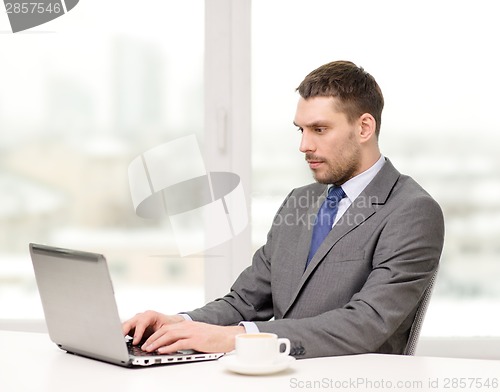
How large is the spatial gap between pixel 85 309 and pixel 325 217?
0.85m

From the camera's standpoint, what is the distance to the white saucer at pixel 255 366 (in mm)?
1688

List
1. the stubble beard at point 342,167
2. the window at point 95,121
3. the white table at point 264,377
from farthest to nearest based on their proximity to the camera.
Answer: the window at point 95,121, the stubble beard at point 342,167, the white table at point 264,377

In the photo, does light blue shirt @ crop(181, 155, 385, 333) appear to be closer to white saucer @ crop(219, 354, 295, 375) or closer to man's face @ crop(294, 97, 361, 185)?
man's face @ crop(294, 97, 361, 185)

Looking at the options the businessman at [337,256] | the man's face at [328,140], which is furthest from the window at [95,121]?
the man's face at [328,140]

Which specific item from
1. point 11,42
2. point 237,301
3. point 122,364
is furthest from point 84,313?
→ point 11,42

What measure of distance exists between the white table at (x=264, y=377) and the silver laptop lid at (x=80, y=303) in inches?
1.6

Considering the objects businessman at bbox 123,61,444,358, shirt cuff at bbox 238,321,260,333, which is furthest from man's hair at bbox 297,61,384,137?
shirt cuff at bbox 238,321,260,333

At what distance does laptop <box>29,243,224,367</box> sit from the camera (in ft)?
5.71

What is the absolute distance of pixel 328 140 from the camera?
239cm

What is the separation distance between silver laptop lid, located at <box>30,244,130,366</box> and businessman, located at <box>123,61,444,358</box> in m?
0.12

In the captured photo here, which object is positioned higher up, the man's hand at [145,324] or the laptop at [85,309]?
the laptop at [85,309]

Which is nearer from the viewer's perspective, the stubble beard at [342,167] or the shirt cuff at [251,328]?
the shirt cuff at [251,328]

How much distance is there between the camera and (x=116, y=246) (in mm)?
3656

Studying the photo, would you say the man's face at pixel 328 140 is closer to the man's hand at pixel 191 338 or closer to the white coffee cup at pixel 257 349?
the man's hand at pixel 191 338
